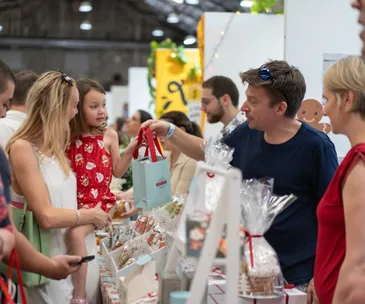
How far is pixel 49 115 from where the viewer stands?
283 centimetres

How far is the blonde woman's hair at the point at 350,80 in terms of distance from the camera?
2.12m

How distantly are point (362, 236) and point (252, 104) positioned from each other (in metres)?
1.07

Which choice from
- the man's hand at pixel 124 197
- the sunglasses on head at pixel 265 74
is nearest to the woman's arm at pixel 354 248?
the sunglasses on head at pixel 265 74

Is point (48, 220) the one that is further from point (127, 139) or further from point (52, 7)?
point (52, 7)

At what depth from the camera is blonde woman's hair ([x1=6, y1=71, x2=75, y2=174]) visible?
2818 mm

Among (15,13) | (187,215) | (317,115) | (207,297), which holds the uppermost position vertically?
(15,13)

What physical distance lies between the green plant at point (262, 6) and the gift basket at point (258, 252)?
4.43 metres

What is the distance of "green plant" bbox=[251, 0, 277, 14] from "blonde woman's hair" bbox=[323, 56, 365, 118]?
447 centimetres

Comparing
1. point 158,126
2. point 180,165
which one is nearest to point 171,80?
point 180,165

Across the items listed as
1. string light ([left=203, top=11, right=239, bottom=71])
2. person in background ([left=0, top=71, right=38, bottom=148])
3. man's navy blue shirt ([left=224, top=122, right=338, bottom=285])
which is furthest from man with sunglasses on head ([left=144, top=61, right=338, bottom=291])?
string light ([left=203, top=11, right=239, bottom=71])

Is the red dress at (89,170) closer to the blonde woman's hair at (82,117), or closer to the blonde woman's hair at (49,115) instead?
the blonde woman's hair at (82,117)

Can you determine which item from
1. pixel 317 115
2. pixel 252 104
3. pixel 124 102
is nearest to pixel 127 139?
pixel 317 115

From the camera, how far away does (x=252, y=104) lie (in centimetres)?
287

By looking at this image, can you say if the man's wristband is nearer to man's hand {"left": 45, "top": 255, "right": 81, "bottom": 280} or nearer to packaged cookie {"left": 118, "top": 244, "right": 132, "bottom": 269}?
packaged cookie {"left": 118, "top": 244, "right": 132, "bottom": 269}
